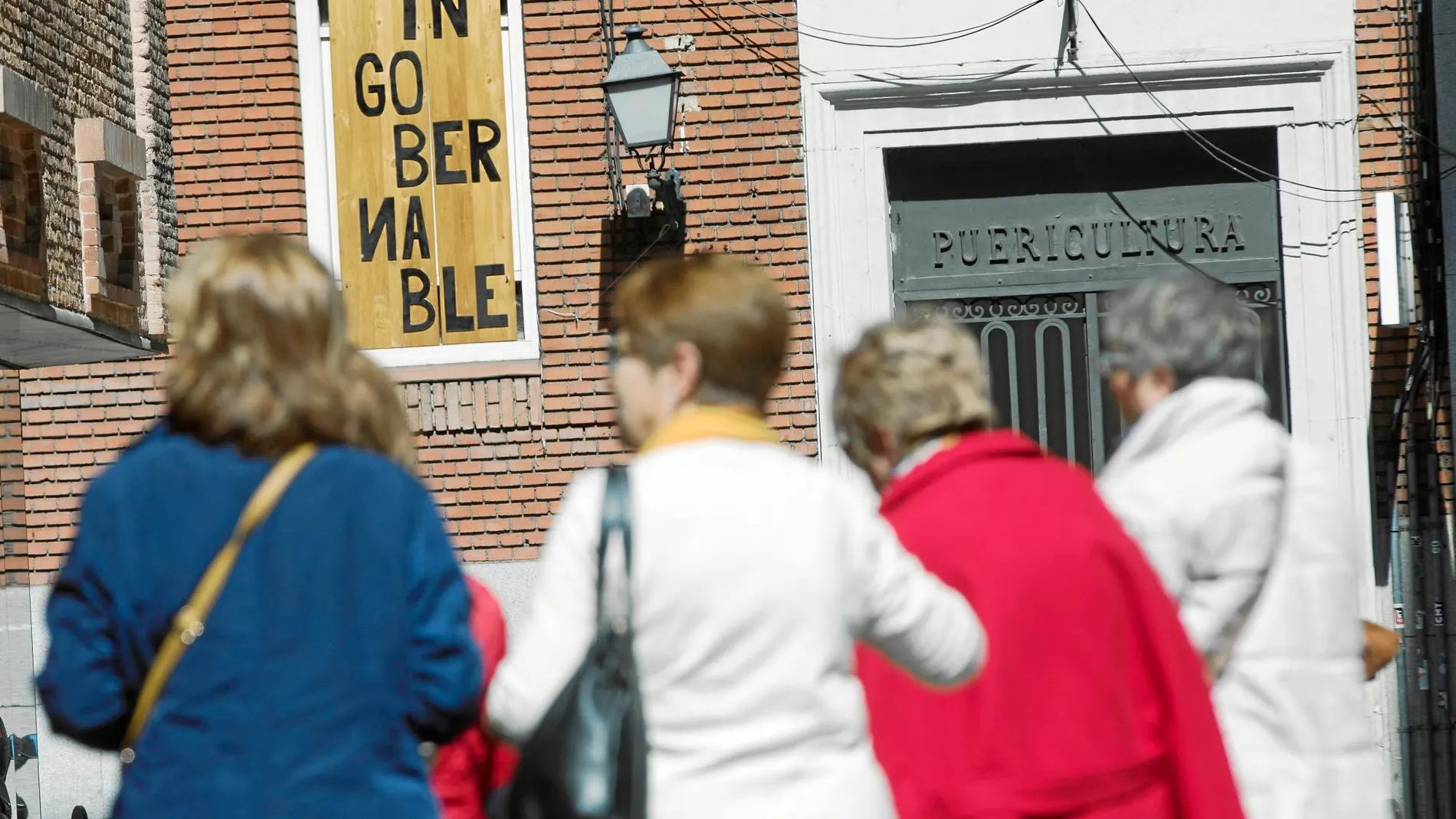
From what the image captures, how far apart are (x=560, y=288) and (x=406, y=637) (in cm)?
835

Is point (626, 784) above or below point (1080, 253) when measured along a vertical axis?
below

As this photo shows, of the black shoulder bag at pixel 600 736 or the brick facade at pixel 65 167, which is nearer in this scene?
the black shoulder bag at pixel 600 736

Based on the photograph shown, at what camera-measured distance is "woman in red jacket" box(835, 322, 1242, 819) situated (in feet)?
9.86

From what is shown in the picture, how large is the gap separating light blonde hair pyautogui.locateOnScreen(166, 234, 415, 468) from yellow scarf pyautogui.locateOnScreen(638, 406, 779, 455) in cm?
42

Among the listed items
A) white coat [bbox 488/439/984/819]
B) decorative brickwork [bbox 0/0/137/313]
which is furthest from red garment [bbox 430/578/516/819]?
decorative brickwork [bbox 0/0/137/313]

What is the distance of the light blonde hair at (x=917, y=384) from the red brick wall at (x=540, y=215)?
7.50 metres

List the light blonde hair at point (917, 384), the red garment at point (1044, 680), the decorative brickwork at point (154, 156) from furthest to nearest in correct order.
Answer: the decorative brickwork at point (154, 156) → the light blonde hair at point (917, 384) → the red garment at point (1044, 680)

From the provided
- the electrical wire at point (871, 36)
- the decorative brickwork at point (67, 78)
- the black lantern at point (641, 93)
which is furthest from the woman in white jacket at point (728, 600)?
the electrical wire at point (871, 36)

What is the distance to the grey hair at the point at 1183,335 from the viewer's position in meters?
3.59

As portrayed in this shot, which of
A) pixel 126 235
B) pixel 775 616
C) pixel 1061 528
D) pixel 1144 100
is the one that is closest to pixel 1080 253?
pixel 1144 100

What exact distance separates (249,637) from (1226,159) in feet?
31.1

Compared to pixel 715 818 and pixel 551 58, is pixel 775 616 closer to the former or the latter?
pixel 715 818

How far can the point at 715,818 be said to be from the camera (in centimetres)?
241

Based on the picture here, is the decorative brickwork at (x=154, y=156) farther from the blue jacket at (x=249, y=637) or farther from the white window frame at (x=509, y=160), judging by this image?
the blue jacket at (x=249, y=637)
